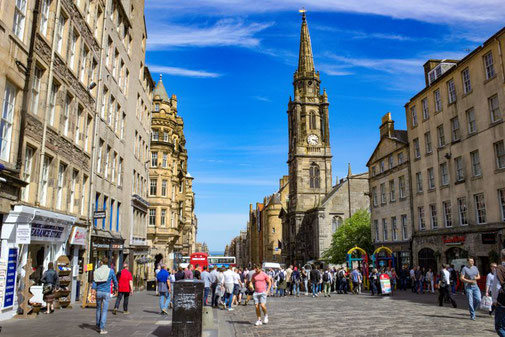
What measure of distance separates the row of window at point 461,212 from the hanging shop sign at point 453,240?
0.92m

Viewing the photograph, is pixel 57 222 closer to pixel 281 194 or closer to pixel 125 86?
pixel 125 86

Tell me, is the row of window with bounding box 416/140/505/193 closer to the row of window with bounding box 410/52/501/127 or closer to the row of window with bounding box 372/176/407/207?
the row of window with bounding box 410/52/501/127

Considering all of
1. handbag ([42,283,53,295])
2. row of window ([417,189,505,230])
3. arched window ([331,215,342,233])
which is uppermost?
arched window ([331,215,342,233])

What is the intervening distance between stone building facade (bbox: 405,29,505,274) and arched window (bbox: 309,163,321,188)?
138 feet

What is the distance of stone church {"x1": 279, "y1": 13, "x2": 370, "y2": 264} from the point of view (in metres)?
69.1

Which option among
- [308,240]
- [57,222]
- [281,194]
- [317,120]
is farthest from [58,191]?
[281,194]

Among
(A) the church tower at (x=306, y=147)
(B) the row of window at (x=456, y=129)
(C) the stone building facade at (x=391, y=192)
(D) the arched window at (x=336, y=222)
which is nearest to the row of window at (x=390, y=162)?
(C) the stone building facade at (x=391, y=192)

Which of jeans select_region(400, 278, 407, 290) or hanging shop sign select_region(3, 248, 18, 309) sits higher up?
hanging shop sign select_region(3, 248, 18, 309)

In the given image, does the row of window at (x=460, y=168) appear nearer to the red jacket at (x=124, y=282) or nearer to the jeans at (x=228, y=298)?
the jeans at (x=228, y=298)

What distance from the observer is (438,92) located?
3122cm

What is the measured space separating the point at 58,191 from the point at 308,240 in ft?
198

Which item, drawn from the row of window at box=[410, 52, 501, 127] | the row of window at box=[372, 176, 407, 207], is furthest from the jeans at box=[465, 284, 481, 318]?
the row of window at box=[372, 176, 407, 207]

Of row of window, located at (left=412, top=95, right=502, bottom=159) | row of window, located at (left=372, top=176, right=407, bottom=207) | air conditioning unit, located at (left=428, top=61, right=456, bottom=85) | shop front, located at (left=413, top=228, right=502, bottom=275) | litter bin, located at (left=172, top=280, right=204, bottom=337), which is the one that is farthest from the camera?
row of window, located at (left=372, top=176, right=407, bottom=207)

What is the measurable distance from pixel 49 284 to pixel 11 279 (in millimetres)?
1185
